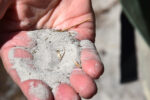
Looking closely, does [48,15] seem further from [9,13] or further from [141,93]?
[141,93]

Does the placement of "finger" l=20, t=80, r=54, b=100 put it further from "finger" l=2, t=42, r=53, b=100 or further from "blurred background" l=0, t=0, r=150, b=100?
"blurred background" l=0, t=0, r=150, b=100

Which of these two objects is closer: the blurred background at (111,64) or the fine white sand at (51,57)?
the fine white sand at (51,57)

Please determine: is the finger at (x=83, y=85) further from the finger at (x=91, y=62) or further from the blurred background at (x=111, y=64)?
the blurred background at (x=111, y=64)

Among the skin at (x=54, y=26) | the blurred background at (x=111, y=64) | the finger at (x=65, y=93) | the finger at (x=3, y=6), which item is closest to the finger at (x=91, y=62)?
the skin at (x=54, y=26)

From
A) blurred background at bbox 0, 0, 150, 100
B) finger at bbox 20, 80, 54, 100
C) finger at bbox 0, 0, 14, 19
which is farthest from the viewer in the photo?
blurred background at bbox 0, 0, 150, 100

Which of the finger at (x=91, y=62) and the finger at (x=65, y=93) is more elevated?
the finger at (x=91, y=62)

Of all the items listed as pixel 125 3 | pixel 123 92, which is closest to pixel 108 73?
pixel 123 92

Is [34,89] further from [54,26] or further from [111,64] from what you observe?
[111,64]

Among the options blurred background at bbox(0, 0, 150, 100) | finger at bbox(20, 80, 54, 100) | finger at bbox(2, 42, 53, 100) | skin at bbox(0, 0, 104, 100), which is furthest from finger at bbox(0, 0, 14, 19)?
blurred background at bbox(0, 0, 150, 100)
